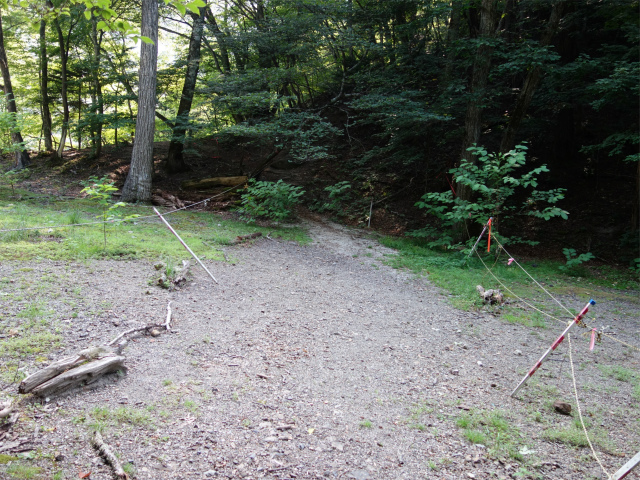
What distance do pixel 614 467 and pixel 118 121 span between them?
14570 millimetres

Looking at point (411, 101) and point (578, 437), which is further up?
point (411, 101)

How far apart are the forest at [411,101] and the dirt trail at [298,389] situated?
4.10 meters

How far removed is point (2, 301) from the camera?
399cm

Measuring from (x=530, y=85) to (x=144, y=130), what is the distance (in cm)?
1035

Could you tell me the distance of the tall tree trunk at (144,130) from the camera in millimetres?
10555

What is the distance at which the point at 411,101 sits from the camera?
1001cm

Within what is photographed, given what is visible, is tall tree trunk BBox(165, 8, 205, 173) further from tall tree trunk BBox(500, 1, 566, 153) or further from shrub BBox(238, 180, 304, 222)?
tall tree trunk BBox(500, 1, 566, 153)

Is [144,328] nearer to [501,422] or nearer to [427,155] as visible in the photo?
[501,422]

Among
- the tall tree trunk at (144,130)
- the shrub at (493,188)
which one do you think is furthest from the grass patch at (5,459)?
the tall tree trunk at (144,130)

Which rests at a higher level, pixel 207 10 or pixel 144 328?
pixel 207 10

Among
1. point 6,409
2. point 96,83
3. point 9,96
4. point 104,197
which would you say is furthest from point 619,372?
point 96,83

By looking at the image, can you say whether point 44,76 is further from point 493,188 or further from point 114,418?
point 114,418

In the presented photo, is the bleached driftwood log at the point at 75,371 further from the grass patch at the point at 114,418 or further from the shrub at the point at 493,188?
the shrub at the point at 493,188

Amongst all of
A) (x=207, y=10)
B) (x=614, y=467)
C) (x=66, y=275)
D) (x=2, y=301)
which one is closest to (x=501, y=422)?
(x=614, y=467)
